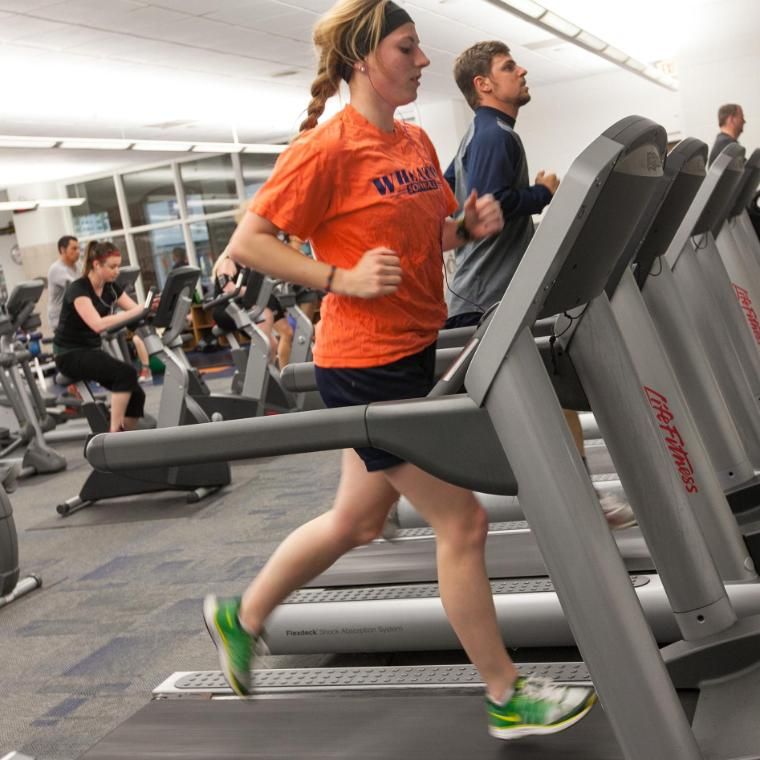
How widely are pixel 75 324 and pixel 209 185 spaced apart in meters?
11.1

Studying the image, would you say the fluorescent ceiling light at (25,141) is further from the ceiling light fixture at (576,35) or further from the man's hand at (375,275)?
the man's hand at (375,275)

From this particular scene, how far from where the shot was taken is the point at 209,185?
16375 mm

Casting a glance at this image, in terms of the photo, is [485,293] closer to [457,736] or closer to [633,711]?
[457,736]

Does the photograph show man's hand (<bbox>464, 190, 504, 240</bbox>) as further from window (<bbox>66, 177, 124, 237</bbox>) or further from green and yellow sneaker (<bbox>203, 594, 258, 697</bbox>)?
window (<bbox>66, 177, 124, 237</bbox>)

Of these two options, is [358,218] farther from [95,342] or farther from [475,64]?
[95,342]

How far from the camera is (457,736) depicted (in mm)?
1938

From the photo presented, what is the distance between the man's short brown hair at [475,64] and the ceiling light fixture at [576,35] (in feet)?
17.7

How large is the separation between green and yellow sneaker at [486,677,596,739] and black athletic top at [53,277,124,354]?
14.2 ft

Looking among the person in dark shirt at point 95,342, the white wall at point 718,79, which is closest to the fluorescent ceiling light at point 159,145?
the white wall at point 718,79

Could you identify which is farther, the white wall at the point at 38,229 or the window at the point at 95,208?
the window at the point at 95,208

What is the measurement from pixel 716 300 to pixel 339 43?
5.21 ft

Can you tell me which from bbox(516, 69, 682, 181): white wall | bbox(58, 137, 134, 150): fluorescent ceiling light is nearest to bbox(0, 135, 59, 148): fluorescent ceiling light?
bbox(58, 137, 134, 150): fluorescent ceiling light

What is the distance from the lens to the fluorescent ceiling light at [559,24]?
9164 mm

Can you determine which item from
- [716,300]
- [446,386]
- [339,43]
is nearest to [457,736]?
[446,386]
